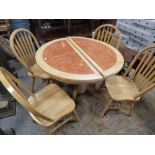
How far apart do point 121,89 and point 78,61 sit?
0.63 m

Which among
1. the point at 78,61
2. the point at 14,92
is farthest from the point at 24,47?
the point at 14,92

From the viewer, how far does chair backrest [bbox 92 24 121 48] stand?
7.31ft

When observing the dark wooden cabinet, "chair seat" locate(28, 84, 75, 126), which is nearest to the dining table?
"chair seat" locate(28, 84, 75, 126)

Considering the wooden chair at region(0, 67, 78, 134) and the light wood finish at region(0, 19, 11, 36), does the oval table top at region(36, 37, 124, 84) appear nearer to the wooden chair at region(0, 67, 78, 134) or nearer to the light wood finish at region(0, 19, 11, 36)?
Answer: the wooden chair at region(0, 67, 78, 134)

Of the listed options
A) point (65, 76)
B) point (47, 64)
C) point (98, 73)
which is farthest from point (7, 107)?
point (98, 73)

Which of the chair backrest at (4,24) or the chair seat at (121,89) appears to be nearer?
the chair seat at (121,89)

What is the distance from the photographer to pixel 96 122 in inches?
75.9

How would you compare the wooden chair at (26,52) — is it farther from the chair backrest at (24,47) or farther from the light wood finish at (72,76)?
the light wood finish at (72,76)

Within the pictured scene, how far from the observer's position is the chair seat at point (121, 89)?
1.72 meters

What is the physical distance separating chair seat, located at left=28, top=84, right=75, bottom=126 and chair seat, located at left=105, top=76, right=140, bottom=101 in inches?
20.7

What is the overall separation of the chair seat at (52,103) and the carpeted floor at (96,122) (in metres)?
0.44

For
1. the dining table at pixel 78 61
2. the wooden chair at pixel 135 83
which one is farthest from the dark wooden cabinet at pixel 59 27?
the wooden chair at pixel 135 83

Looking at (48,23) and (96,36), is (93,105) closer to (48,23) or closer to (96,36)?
(96,36)

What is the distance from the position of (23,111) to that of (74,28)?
2.30m
